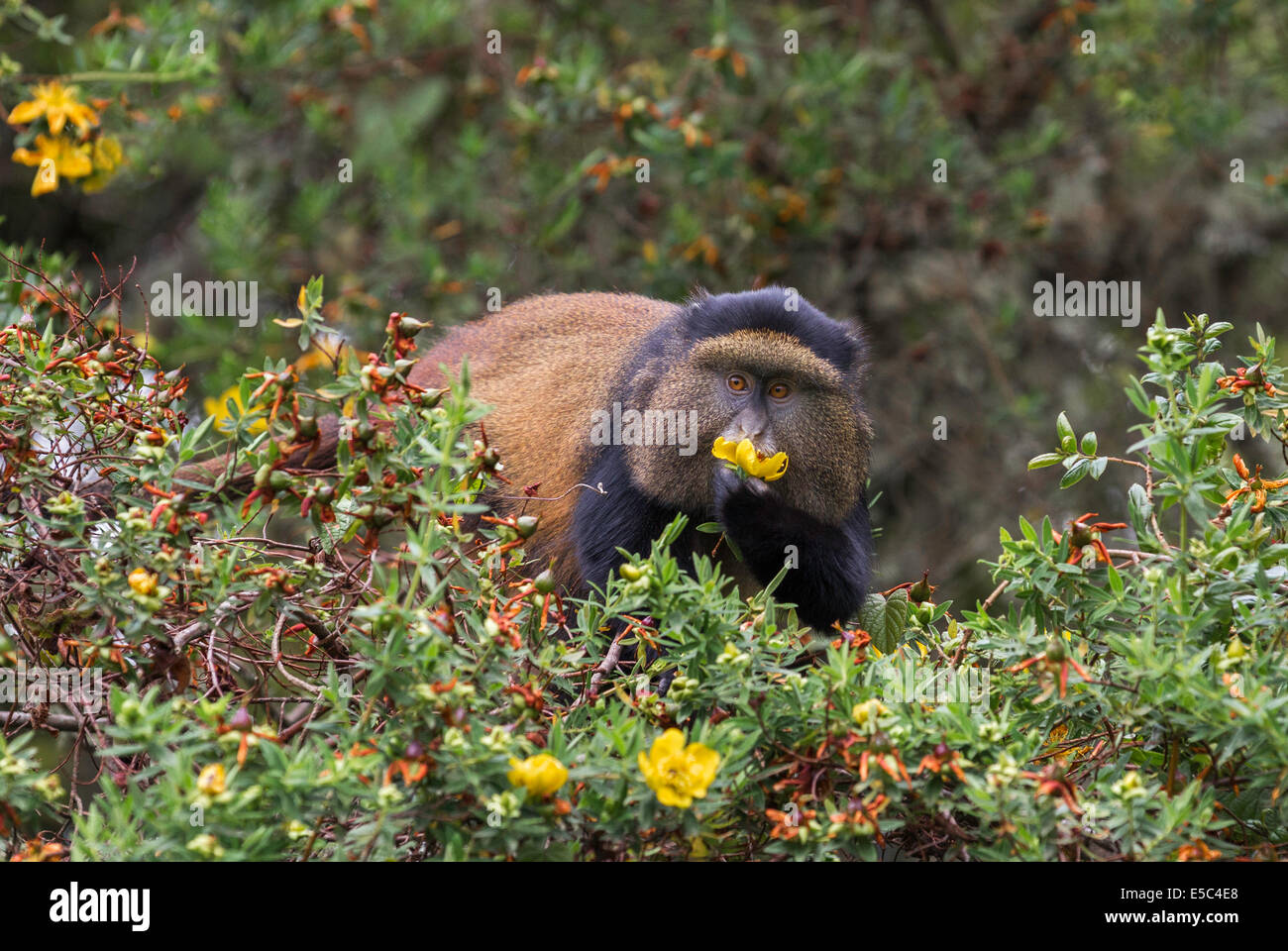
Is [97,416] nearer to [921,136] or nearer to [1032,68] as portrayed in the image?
[921,136]

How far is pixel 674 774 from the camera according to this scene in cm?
260

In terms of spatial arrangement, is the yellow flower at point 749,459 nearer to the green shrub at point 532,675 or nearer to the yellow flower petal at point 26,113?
the green shrub at point 532,675

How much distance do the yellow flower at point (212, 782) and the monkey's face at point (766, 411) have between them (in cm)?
274

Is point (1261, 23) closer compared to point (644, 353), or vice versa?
point (644, 353)

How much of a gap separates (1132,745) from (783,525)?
203cm

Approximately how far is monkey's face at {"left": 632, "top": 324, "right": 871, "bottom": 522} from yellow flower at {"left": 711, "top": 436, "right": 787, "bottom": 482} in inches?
8.5

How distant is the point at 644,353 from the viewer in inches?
207

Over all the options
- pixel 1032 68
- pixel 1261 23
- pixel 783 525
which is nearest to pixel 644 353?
pixel 783 525
